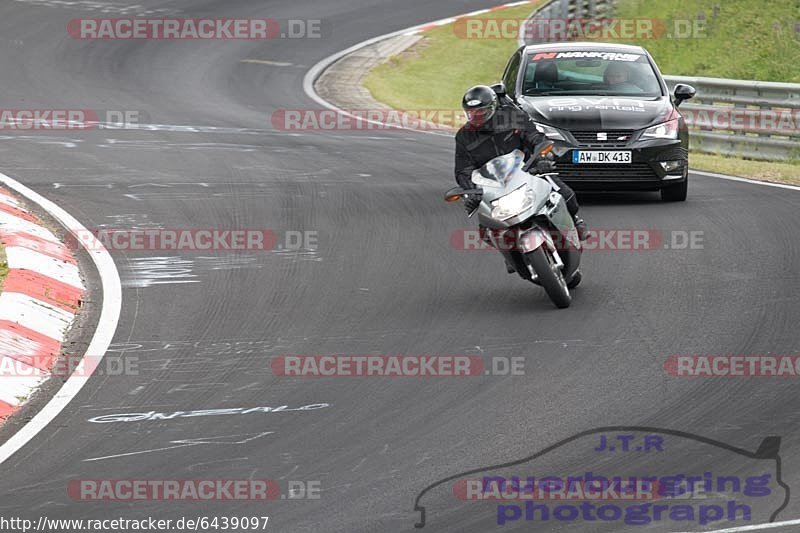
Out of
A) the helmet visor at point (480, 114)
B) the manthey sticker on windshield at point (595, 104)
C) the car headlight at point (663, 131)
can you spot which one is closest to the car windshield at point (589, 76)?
the manthey sticker on windshield at point (595, 104)

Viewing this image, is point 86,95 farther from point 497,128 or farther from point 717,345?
point 717,345

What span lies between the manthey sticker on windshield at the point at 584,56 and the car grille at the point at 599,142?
A: 64.7 inches

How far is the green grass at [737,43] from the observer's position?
88.2 feet

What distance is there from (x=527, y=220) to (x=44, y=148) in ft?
29.7

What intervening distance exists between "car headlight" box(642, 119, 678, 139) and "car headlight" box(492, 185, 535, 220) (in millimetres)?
4821

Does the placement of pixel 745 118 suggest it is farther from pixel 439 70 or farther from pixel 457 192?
pixel 457 192

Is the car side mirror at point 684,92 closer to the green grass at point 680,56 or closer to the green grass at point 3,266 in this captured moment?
the green grass at point 3,266

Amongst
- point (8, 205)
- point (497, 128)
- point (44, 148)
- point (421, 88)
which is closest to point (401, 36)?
point (421, 88)

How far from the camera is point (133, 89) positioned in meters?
23.5

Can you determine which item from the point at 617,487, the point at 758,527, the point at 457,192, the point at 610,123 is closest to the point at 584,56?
the point at 610,123

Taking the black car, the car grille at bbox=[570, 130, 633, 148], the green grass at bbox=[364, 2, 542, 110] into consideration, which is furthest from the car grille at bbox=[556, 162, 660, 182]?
the green grass at bbox=[364, 2, 542, 110]

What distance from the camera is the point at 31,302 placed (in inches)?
386

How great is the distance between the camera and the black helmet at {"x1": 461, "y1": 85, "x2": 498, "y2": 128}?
9.90 metres

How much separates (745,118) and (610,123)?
5.68 meters
